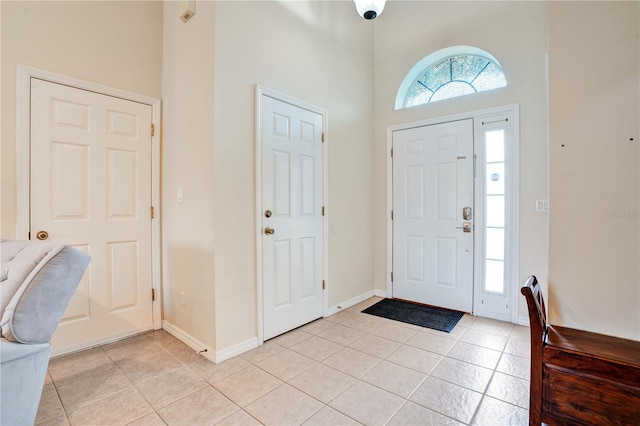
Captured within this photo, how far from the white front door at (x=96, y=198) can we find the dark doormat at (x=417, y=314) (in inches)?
90.5

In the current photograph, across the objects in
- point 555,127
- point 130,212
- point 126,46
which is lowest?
point 130,212

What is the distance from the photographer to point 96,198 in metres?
2.41

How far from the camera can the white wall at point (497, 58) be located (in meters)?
2.71

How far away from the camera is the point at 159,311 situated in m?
2.76

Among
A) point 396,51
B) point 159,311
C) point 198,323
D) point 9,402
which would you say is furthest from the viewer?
point 396,51

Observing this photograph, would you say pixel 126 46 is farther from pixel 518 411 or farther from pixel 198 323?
A: pixel 518 411

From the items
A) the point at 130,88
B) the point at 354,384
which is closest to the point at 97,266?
the point at 130,88

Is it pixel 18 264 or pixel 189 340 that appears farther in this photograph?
pixel 189 340

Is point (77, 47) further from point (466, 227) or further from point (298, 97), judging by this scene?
point (466, 227)

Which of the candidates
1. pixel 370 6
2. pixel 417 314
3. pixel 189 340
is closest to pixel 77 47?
pixel 370 6

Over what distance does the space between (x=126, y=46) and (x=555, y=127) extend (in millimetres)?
3230

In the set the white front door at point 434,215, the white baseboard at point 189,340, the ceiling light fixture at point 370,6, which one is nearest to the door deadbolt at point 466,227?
the white front door at point 434,215

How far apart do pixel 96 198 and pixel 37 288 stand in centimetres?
133

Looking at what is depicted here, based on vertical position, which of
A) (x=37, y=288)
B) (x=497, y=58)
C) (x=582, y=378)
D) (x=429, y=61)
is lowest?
(x=582, y=378)
